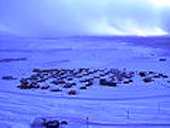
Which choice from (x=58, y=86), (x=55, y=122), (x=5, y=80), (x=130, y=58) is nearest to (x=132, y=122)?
(x=55, y=122)

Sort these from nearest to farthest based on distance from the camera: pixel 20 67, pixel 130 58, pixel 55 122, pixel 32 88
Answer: pixel 55 122
pixel 32 88
pixel 20 67
pixel 130 58

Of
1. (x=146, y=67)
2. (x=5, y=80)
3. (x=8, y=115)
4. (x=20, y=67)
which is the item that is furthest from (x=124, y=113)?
(x=20, y=67)

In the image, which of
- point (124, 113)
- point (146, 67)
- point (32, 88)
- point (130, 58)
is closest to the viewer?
point (124, 113)

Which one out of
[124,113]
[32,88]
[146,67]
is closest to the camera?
[124,113]

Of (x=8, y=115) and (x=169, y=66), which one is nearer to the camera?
(x=8, y=115)

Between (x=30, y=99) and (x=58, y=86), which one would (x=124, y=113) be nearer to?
(x=30, y=99)

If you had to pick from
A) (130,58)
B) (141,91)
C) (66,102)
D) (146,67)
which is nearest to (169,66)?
(146,67)

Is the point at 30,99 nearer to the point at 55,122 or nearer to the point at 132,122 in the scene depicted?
the point at 55,122

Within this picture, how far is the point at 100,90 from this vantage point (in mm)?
18000

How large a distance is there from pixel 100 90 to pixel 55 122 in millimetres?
6082

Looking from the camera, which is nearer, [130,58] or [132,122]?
[132,122]

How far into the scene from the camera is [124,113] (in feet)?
44.2

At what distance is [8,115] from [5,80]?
29.0ft

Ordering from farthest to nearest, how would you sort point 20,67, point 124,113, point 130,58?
point 130,58, point 20,67, point 124,113
